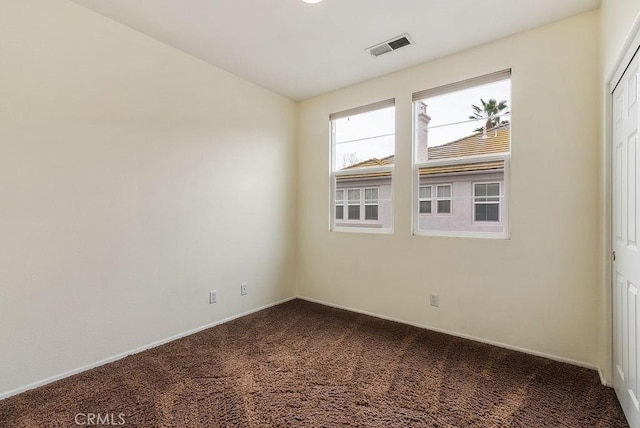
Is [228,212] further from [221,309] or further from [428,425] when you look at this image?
[428,425]

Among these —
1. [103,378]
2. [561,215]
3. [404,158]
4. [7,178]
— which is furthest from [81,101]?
[561,215]

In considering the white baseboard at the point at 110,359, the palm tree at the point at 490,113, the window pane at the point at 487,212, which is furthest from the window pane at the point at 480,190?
the white baseboard at the point at 110,359

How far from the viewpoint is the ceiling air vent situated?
8.40 ft

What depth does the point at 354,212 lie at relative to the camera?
3631 millimetres

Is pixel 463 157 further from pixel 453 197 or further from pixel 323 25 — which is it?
pixel 323 25

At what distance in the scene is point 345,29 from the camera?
96.1 inches

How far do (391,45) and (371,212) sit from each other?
1.69 m

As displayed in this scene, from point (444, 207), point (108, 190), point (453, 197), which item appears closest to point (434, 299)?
point (444, 207)

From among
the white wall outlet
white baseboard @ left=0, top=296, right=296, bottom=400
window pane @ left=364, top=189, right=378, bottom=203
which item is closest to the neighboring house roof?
window pane @ left=364, top=189, right=378, bottom=203

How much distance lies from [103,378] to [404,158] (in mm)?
3129

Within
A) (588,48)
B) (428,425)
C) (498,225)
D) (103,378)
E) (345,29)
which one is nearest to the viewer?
(428,425)

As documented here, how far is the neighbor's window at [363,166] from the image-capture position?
3355 mm

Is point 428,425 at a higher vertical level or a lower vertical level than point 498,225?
lower
